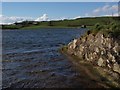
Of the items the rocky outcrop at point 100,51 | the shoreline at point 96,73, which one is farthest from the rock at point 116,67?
the shoreline at point 96,73

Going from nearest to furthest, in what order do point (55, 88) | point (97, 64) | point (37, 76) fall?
1. point (55, 88)
2. point (37, 76)
3. point (97, 64)

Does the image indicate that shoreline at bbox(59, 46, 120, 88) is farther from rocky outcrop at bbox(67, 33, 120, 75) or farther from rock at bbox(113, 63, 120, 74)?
rock at bbox(113, 63, 120, 74)

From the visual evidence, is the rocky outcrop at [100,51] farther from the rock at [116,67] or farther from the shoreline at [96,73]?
the shoreline at [96,73]

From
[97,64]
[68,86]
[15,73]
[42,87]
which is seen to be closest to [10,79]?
[15,73]

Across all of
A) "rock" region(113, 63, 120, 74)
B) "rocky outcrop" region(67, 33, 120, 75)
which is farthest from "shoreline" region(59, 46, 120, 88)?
"rock" region(113, 63, 120, 74)

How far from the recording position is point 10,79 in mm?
22344

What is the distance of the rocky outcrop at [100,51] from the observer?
78.3 feet

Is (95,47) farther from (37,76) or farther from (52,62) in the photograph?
(37,76)

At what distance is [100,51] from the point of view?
86.0 feet

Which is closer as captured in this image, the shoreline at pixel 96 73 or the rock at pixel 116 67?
the shoreline at pixel 96 73

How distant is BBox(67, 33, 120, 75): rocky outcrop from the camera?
23.9 meters

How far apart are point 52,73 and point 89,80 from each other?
440 cm

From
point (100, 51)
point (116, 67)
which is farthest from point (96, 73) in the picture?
point (100, 51)

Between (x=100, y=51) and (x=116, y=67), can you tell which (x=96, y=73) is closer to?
(x=116, y=67)
